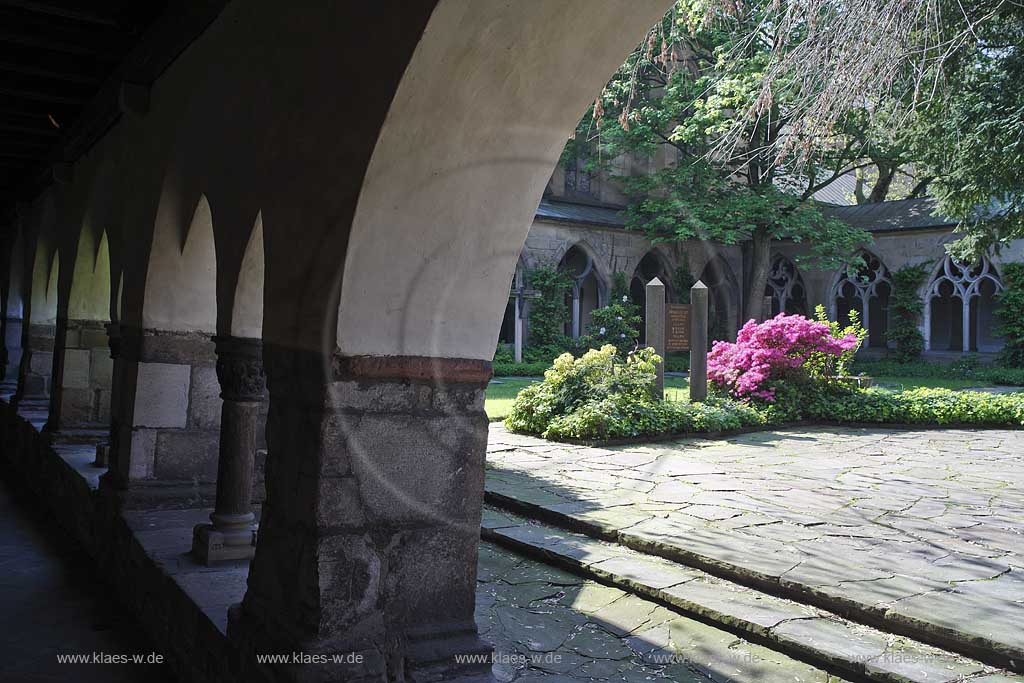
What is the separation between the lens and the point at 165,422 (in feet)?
14.3

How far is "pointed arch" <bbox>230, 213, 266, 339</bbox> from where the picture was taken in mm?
3078

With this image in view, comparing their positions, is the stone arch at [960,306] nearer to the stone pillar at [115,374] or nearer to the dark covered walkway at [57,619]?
the stone pillar at [115,374]

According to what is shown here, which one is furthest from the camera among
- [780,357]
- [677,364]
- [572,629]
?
[677,364]

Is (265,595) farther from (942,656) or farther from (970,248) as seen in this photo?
(970,248)

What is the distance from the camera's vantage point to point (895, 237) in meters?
20.0

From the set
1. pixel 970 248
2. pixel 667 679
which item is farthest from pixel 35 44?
pixel 970 248

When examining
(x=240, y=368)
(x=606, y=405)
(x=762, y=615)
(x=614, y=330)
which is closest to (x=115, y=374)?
(x=240, y=368)

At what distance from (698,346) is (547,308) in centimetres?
934

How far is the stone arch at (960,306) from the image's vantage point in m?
18.6

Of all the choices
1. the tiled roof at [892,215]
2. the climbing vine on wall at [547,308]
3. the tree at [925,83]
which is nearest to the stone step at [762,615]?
the tree at [925,83]

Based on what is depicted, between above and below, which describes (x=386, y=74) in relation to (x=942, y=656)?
above

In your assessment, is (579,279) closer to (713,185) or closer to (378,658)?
(713,185)

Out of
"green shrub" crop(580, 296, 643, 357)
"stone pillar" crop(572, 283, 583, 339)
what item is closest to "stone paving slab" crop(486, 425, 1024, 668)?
"green shrub" crop(580, 296, 643, 357)

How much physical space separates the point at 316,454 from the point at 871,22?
4.15 m
